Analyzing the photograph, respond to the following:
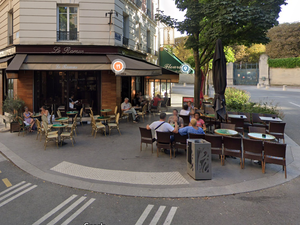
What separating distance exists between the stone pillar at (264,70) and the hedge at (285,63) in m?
0.95

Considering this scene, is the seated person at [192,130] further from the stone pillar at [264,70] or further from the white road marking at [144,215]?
the stone pillar at [264,70]

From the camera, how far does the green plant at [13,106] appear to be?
1262 centimetres

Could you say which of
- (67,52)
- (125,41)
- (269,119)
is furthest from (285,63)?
(67,52)

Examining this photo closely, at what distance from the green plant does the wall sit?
4.37 m

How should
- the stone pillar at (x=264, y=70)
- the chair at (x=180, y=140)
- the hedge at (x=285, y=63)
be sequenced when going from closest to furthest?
the chair at (x=180, y=140) → the hedge at (x=285, y=63) → the stone pillar at (x=264, y=70)

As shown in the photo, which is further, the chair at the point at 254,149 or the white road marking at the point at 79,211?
the chair at the point at 254,149

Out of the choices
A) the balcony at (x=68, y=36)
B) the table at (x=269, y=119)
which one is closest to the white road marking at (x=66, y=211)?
the table at (x=269, y=119)

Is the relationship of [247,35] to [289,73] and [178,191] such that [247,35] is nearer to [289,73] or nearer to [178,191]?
[178,191]

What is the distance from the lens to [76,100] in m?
14.6

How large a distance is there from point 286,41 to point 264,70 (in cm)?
878

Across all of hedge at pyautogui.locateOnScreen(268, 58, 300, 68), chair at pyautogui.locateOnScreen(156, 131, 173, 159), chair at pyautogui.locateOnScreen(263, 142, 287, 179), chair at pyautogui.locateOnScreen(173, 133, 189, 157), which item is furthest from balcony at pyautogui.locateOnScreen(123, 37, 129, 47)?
hedge at pyautogui.locateOnScreen(268, 58, 300, 68)

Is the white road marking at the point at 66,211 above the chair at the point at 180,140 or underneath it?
underneath

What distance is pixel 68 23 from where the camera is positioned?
13.8 metres

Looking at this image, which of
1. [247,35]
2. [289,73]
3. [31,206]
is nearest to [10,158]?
[31,206]
